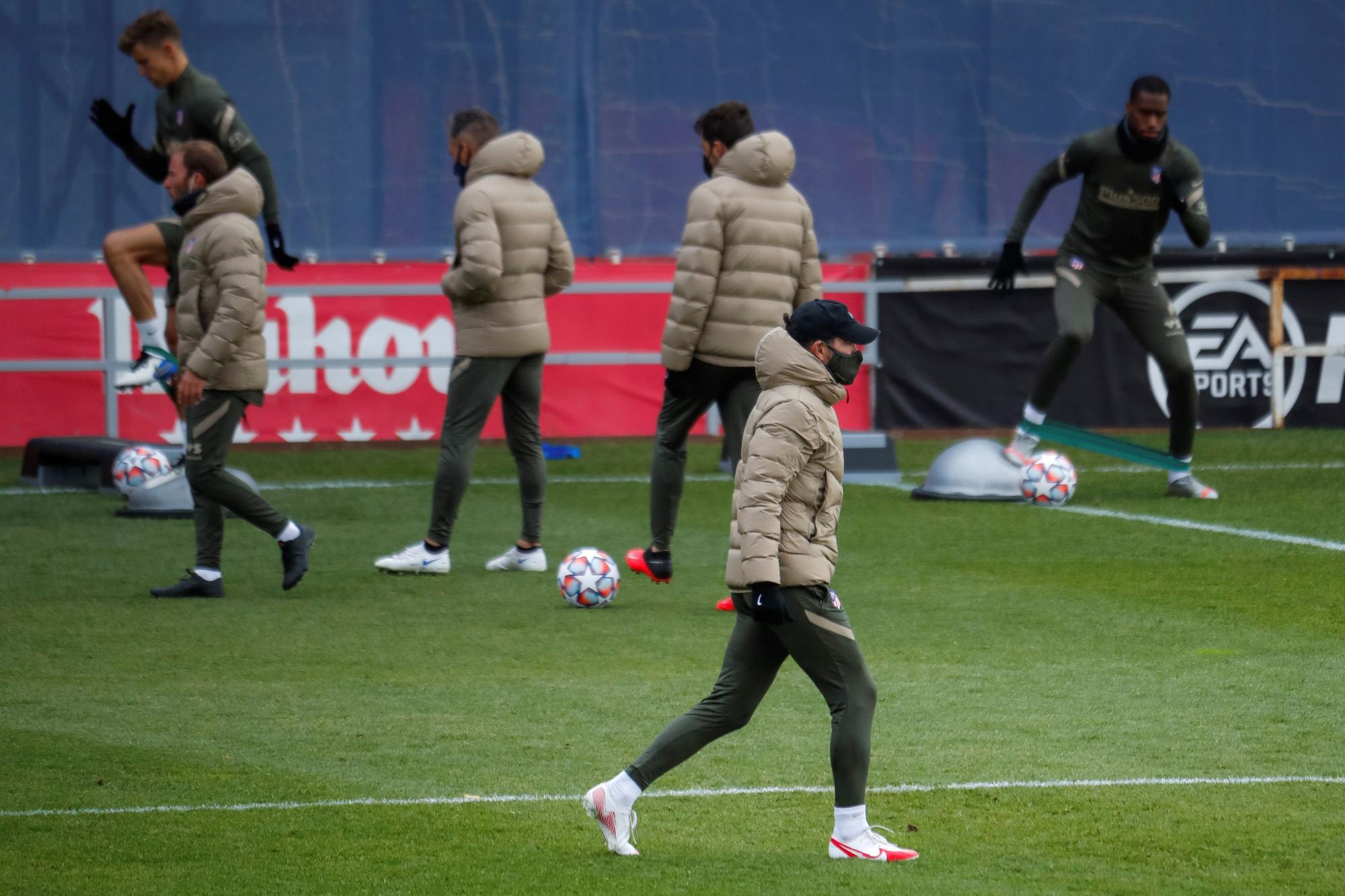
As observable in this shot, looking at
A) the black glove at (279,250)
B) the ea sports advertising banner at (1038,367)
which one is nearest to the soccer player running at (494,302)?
the black glove at (279,250)

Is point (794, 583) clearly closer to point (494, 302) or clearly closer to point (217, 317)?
point (217, 317)

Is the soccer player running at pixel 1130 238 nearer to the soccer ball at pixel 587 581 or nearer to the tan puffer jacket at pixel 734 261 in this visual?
the tan puffer jacket at pixel 734 261

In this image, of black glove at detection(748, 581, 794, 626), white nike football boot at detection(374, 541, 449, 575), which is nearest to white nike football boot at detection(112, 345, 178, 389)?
white nike football boot at detection(374, 541, 449, 575)

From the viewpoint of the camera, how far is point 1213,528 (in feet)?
36.5

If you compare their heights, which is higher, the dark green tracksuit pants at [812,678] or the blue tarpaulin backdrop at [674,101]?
the blue tarpaulin backdrop at [674,101]

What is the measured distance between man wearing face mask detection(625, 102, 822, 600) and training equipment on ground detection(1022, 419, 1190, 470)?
4.27 metres

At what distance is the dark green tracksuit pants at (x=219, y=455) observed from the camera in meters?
8.98

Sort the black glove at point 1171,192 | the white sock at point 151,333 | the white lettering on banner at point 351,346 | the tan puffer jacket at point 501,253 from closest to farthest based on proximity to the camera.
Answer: the tan puffer jacket at point 501,253
the black glove at point 1171,192
the white sock at point 151,333
the white lettering on banner at point 351,346

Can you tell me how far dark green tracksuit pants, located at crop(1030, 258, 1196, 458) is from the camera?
1227 centimetres

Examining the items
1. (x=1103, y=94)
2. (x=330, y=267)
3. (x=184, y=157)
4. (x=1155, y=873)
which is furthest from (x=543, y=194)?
(x=1103, y=94)

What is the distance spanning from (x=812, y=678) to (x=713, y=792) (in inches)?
26.9

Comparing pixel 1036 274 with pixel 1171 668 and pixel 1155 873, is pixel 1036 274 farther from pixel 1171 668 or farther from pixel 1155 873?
pixel 1155 873

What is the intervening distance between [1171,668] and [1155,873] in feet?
8.59

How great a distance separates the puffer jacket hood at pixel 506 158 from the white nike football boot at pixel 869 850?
5.22m
